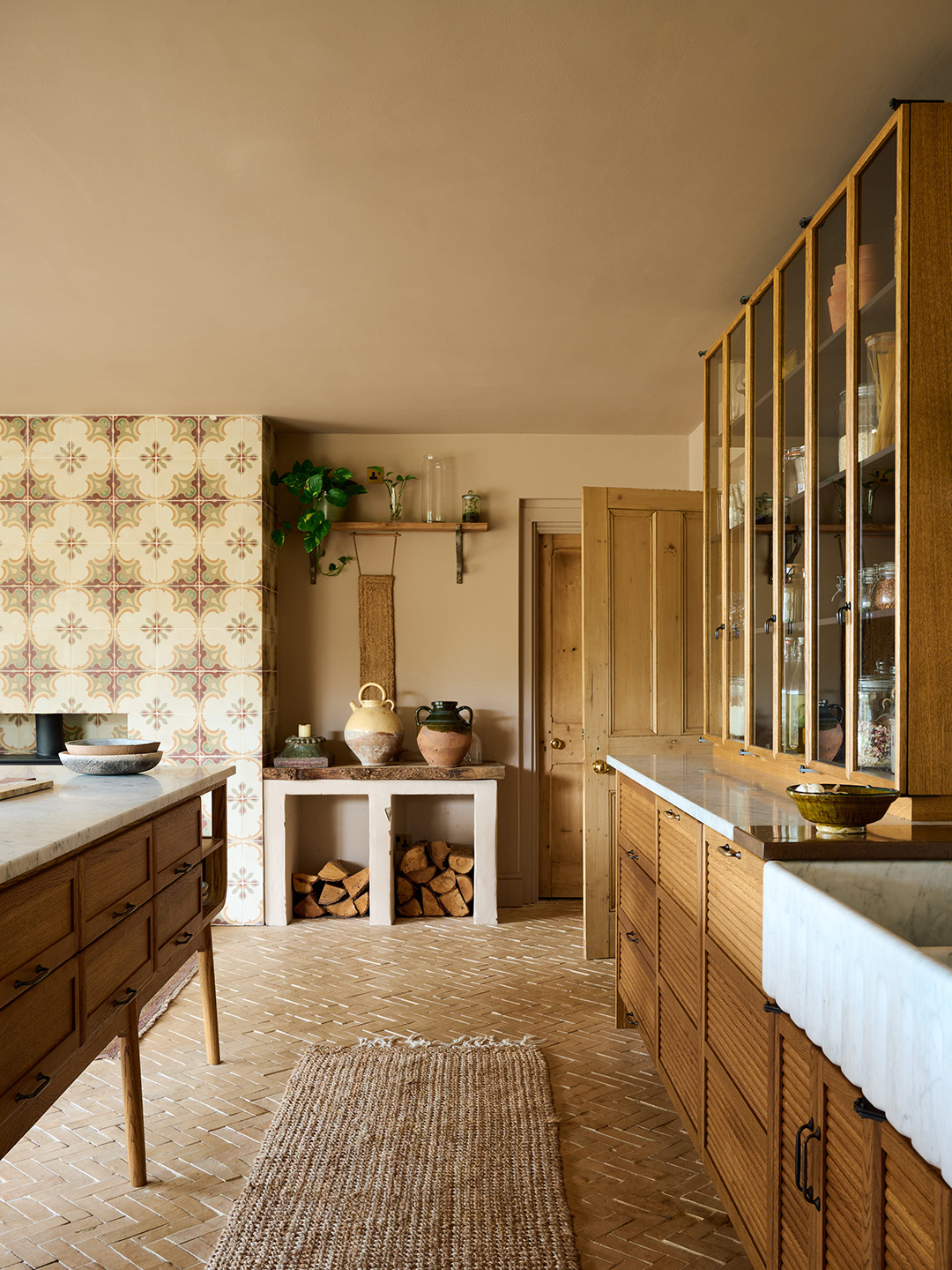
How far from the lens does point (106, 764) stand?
2.74 meters

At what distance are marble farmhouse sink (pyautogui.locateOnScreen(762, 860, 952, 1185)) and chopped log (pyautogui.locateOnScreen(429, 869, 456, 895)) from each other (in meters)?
3.41

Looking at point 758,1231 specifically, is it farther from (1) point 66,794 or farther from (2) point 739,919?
(1) point 66,794

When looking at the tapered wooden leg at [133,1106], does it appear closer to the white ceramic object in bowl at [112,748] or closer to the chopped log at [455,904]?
the white ceramic object in bowl at [112,748]

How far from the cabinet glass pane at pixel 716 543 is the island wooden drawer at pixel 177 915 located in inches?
72.8

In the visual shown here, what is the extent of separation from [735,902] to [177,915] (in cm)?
160

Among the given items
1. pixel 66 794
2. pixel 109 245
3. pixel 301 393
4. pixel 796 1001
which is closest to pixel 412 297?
pixel 109 245

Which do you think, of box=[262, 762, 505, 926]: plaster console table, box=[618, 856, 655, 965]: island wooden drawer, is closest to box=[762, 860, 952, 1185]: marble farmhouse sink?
box=[618, 856, 655, 965]: island wooden drawer

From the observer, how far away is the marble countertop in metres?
1.65

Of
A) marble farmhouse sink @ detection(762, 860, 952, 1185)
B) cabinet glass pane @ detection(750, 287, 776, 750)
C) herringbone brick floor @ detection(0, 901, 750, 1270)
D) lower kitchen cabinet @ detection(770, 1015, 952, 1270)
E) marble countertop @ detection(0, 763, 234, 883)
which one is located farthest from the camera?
cabinet glass pane @ detection(750, 287, 776, 750)

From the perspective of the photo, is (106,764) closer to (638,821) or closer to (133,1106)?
(133,1106)

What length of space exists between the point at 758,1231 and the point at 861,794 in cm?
83

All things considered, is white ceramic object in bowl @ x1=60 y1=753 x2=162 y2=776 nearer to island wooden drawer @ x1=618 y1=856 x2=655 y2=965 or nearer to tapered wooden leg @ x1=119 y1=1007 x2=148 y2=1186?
tapered wooden leg @ x1=119 y1=1007 x2=148 y2=1186

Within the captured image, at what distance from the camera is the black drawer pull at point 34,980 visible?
158 centimetres

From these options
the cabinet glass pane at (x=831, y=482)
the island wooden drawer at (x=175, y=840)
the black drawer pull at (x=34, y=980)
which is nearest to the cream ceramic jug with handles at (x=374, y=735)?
the island wooden drawer at (x=175, y=840)
